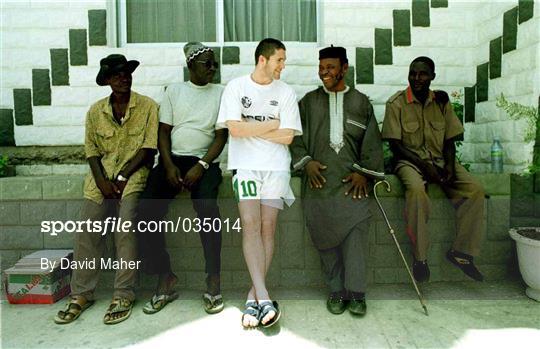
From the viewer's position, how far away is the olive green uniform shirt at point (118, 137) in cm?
360

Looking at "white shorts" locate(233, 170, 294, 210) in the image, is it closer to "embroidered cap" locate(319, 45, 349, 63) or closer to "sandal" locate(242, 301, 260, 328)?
"sandal" locate(242, 301, 260, 328)

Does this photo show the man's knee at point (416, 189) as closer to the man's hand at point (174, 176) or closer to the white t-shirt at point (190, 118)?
the white t-shirt at point (190, 118)

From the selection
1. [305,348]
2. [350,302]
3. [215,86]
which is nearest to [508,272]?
[350,302]

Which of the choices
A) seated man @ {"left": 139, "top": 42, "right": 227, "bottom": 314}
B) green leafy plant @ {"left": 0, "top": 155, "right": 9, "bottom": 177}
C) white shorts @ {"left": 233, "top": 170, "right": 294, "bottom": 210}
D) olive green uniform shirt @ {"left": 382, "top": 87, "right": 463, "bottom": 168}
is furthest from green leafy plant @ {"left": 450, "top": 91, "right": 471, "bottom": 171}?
green leafy plant @ {"left": 0, "top": 155, "right": 9, "bottom": 177}

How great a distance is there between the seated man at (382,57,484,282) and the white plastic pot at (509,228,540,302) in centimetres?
31

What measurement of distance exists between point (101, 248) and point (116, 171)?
62 cm

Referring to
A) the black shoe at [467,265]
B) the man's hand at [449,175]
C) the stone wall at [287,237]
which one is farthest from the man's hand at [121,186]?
the black shoe at [467,265]

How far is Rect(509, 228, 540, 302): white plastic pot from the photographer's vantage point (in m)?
3.47

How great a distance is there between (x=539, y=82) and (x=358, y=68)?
160 centimetres

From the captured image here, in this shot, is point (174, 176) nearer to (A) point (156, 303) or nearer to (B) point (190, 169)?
(B) point (190, 169)

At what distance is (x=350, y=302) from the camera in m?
3.42

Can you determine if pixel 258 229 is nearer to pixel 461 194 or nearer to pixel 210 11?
pixel 461 194

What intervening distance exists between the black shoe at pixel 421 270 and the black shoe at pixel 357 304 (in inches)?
20.5

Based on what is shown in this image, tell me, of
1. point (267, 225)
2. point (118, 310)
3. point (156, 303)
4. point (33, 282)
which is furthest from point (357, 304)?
point (33, 282)
